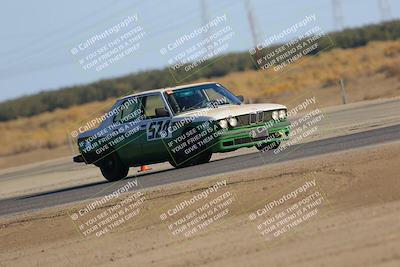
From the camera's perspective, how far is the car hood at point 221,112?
1828 centimetres

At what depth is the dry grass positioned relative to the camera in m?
49.7

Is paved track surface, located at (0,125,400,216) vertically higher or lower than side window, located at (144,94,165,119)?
lower

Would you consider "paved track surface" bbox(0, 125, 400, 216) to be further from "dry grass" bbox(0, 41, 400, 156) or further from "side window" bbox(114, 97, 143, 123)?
"dry grass" bbox(0, 41, 400, 156)

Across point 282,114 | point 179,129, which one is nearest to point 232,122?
point 179,129

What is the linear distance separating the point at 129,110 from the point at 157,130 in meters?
0.87

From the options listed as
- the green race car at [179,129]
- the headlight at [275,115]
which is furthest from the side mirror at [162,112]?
the headlight at [275,115]

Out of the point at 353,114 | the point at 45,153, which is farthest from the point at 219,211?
the point at 45,153

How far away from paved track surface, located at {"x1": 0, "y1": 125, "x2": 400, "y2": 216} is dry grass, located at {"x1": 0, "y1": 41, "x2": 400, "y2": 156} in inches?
1041

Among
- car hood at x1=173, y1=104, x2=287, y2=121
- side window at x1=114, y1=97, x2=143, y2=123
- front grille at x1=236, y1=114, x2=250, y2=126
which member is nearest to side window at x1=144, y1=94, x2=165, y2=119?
side window at x1=114, y1=97, x2=143, y2=123

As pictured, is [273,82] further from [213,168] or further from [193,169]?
[213,168]

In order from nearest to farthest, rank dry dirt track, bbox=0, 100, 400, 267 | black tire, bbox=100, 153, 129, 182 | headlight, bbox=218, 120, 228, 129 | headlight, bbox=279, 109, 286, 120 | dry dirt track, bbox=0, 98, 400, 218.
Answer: dry dirt track, bbox=0, 100, 400, 267 < dry dirt track, bbox=0, 98, 400, 218 < headlight, bbox=218, 120, 228, 129 < headlight, bbox=279, 109, 286, 120 < black tire, bbox=100, 153, 129, 182

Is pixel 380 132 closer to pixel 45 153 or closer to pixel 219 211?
pixel 219 211

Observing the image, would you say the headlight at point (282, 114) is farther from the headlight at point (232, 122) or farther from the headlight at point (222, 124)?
the headlight at point (222, 124)

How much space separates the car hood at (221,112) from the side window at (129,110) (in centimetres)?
97
